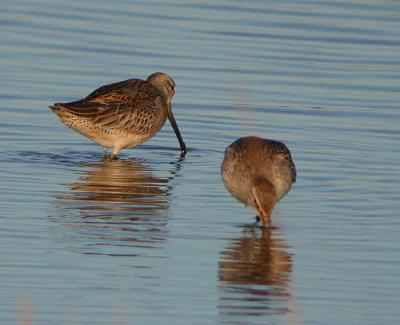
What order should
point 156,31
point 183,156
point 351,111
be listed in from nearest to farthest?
point 183,156, point 351,111, point 156,31

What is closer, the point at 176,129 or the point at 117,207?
the point at 117,207

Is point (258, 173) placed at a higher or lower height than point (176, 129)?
higher

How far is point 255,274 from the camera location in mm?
8195

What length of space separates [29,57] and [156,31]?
7.52 feet

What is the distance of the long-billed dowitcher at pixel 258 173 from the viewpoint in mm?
9289

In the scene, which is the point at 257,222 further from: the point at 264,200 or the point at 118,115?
A: the point at 118,115

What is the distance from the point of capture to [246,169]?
31.6ft

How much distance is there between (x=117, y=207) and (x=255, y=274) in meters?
2.03

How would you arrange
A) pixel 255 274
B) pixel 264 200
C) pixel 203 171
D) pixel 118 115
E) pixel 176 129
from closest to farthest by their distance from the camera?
pixel 255 274 < pixel 264 200 < pixel 203 171 < pixel 118 115 < pixel 176 129

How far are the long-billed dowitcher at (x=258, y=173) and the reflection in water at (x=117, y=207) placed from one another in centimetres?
58

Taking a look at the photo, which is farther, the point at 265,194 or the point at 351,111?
the point at 351,111

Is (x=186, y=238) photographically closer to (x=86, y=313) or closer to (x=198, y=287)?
(x=198, y=287)

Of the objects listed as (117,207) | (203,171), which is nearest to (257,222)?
(117,207)

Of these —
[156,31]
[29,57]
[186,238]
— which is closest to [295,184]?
[186,238]
